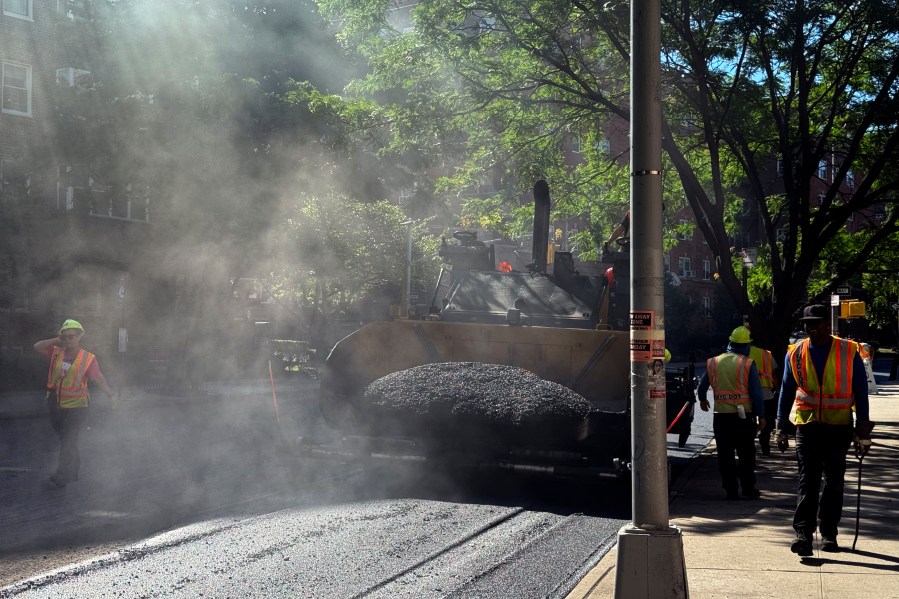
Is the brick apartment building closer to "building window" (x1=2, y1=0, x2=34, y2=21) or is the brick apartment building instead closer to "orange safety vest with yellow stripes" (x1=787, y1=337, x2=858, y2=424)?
"building window" (x1=2, y1=0, x2=34, y2=21)

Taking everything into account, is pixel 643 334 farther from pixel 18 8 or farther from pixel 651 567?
pixel 18 8

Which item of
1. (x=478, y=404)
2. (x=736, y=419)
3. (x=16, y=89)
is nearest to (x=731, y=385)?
(x=736, y=419)

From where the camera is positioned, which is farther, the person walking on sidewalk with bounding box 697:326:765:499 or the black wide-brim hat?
the person walking on sidewalk with bounding box 697:326:765:499

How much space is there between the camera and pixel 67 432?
9.73m

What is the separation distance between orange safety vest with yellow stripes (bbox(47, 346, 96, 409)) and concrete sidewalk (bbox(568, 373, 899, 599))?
17.9 ft

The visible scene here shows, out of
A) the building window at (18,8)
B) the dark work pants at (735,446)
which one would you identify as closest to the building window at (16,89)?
the building window at (18,8)

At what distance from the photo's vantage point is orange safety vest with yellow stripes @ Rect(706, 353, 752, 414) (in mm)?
9586

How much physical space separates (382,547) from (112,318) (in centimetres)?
2333

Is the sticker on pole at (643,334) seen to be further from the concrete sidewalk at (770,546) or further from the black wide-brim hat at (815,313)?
the black wide-brim hat at (815,313)

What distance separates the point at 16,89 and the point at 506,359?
21.2 m

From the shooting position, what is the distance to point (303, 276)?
1273 inches

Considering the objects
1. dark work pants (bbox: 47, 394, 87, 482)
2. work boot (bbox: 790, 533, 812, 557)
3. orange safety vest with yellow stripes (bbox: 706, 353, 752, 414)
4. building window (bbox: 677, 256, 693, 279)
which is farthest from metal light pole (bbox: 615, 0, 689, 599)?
building window (bbox: 677, 256, 693, 279)

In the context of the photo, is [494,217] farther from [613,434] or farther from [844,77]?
[613,434]

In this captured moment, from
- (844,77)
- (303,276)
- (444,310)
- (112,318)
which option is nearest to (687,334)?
(303,276)
